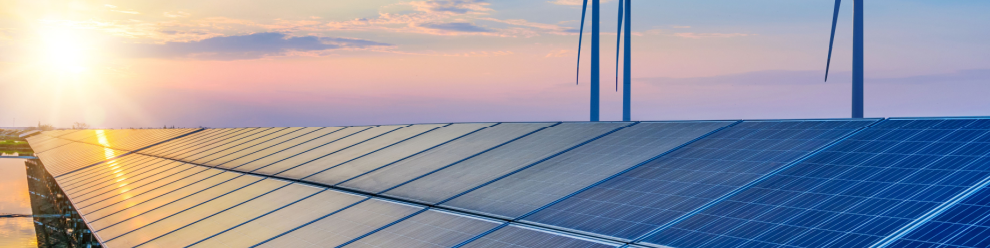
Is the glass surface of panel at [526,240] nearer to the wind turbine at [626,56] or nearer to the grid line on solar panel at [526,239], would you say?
the grid line on solar panel at [526,239]

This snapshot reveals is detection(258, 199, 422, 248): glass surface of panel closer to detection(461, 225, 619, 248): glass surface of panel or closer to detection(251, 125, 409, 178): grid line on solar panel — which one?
detection(461, 225, 619, 248): glass surface of panel

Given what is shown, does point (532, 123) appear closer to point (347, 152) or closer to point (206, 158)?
point (347, 152)

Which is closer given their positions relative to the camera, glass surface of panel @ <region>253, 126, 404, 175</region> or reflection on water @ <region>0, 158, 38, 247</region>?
glass surface of panel @ <region>253, 126, 404, 175</region>

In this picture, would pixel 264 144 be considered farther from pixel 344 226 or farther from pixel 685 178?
pixel 685 178

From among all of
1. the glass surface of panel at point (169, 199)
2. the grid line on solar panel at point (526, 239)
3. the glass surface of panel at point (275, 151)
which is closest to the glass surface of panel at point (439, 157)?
the glass surface of panel at point (169, 199)

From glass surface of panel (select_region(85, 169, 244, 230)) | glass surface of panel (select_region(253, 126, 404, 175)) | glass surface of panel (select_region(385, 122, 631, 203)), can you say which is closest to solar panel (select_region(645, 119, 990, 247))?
glass surface of panel (select_region(385, 122, 631, 203))

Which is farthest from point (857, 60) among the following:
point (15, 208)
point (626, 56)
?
point (15, 208)
